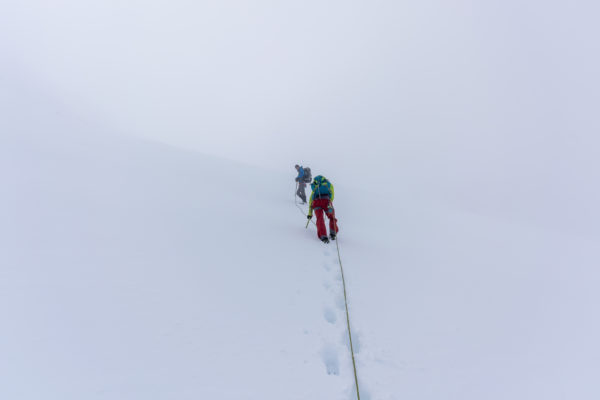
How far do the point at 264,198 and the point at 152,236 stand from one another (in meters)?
6.46

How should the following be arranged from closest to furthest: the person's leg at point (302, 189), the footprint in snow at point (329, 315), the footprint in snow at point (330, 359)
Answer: the footprint in snow at point (330, 359), the footprint in snow at point (329, 315), the person's leg at point (302, 189)

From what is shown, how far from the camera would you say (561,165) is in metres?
171

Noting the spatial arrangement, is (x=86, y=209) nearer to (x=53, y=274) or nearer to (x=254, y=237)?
(x=53, y=274)

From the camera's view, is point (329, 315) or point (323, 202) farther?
point (323, 202)

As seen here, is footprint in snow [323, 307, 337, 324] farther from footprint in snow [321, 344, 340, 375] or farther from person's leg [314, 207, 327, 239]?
person's leg [314, 207, 327, 239]

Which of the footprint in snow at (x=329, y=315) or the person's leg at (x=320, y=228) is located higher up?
the person's leg at (x=320, y=228)

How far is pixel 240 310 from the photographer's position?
3.34 meters

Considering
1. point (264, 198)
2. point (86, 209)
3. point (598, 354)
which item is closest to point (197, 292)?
point (86, 209)

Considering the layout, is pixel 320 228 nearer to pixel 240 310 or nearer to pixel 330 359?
pixel 240 310

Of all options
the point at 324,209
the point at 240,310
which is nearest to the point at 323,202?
the point at 324,209

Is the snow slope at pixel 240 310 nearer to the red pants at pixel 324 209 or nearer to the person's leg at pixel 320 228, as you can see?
the person's leg at pixel 320 228

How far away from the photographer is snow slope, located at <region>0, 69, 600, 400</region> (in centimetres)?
233

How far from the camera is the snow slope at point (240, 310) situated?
7.63 feet

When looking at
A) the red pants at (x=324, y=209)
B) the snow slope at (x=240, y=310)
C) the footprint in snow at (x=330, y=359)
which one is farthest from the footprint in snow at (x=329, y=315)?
the red pants at (x=324, y=209)
